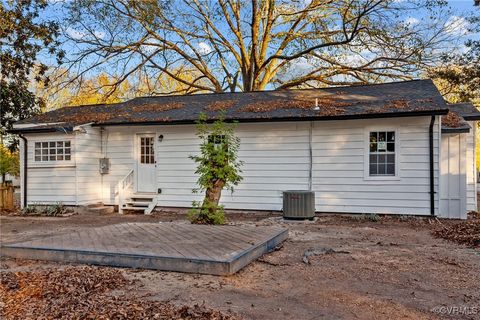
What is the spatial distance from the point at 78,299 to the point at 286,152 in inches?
315

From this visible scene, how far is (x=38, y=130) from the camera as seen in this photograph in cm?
1215

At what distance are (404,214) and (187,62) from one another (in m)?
15.7

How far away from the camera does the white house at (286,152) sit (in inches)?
396

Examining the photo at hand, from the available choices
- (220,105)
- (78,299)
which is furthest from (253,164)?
(78,299)

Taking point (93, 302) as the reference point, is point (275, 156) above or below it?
above

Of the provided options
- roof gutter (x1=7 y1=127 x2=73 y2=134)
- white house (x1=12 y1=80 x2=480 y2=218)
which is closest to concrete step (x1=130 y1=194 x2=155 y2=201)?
white house (x1=12 y1=80 x2=480 y2=218)

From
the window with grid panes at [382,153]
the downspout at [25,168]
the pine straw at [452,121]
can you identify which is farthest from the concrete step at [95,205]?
the pine straw at [452,121]

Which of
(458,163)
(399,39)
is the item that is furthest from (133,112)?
(399,39)

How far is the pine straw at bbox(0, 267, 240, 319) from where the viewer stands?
3418 mm

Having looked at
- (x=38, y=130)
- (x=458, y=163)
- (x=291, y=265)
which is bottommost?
(x=291, y=265)

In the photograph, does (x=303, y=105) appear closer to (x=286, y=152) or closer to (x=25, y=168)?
(x=286, y=152)

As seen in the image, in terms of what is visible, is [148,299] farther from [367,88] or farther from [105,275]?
[367,88]

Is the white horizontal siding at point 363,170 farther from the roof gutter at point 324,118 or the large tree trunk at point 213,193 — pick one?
the large tree trunk at point 213,193

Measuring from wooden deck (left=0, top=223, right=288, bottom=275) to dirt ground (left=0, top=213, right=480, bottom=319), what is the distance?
0.13 m
